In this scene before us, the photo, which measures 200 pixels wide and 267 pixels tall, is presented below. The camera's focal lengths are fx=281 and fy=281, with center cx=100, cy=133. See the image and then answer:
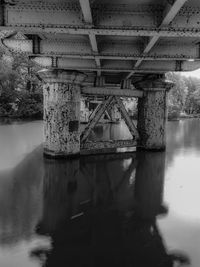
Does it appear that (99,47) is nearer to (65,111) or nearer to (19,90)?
(65,111)

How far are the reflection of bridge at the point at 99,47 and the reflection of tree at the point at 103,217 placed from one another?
2.22m

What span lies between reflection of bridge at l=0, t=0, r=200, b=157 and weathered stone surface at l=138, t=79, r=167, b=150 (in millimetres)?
40

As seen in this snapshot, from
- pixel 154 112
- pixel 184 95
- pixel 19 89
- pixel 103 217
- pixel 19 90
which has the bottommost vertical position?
pixel 103 217

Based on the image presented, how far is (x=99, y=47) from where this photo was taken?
733 cm

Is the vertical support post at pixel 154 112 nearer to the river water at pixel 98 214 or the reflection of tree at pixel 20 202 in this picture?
the river water at pixel 98 214

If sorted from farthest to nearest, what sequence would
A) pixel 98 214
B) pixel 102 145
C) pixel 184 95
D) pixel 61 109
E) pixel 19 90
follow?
1. pixel 184 95
2. pixel 19 90
3. pixel 102 145
4. pixel 61 109
5. pixel 98 214

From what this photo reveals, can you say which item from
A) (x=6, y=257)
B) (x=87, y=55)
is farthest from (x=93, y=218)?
(x=87, y=55)

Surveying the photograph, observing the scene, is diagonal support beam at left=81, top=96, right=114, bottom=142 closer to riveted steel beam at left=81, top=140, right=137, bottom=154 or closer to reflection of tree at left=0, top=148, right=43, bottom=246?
riveted steel beam at left=81, top=140, right=137, bottom=154

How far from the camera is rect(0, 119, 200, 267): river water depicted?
3834mm

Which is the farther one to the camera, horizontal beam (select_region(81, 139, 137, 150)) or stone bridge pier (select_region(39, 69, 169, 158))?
horizontal beam (select_region(81, 139, 137, 150))

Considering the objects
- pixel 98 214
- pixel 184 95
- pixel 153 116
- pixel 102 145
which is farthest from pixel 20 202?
pixel 184 95

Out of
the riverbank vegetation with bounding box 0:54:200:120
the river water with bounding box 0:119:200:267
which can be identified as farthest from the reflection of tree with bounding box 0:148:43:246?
the riverbank vegetation with bounding box 0:54:200:120

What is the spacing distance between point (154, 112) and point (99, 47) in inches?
197

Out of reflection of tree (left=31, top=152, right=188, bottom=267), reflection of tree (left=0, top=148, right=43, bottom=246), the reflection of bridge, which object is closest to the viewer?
reflection of tree (left=31, top=152, right=188, bottom=267)
